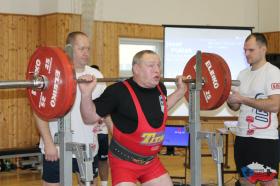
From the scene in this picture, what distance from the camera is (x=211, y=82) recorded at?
382 centimetres

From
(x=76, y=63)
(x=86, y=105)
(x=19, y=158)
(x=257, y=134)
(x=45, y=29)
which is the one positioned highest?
(x=45, y=29)

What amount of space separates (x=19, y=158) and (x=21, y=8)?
2661mm

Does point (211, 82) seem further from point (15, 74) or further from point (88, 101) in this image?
point (15, 74)

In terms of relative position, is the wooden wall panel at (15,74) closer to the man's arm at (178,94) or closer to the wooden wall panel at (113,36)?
the wooden wall panel at (113,36)

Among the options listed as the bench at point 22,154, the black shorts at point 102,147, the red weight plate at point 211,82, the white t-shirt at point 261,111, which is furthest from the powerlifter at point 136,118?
the bench at point 22,154

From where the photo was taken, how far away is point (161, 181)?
134 inches

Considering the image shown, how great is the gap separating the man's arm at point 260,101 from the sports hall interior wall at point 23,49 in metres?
4.74

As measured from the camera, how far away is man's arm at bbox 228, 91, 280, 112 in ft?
12.9

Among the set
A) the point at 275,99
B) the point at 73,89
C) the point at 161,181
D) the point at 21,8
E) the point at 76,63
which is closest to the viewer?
the point at 73,89

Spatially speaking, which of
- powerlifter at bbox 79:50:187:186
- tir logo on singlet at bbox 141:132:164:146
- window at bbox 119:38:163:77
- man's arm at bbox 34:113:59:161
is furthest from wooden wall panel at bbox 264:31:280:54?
man's arm at bbox 34:113:59:161

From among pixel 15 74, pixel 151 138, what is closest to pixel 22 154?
pixel 15 74

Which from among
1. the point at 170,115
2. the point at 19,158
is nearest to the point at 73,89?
the point at 170,115

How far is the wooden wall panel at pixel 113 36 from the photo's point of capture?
902 cm

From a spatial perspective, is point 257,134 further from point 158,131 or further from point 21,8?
point 21,8
